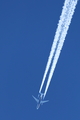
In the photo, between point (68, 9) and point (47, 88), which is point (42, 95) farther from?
point (68, 9)

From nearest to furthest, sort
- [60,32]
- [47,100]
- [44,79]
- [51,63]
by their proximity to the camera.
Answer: [60,32], [51,63], [44,79], [47,100]

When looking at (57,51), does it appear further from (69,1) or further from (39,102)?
(39,102)

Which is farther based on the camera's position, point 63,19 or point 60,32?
point 60,32

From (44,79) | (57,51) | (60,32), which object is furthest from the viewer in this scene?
(44,79)

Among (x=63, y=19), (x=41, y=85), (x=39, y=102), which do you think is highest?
(x=63, y=19)

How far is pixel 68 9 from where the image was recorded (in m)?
11.9

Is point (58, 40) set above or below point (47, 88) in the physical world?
above

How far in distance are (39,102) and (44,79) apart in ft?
8.62

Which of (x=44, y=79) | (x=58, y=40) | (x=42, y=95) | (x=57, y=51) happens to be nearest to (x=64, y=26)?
(x=58, y=40)

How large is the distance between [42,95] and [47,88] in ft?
2.92

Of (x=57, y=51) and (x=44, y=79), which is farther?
(x=44, y=79)

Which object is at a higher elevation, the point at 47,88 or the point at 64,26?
the point at 64,26

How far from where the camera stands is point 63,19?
495 inches

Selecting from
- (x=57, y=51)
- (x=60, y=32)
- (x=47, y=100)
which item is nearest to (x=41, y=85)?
(x=47, y=100)
